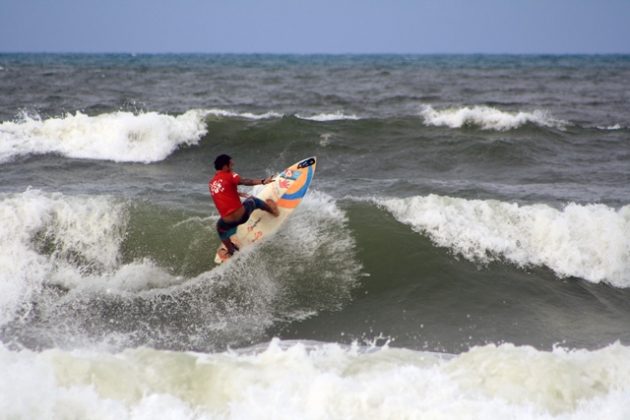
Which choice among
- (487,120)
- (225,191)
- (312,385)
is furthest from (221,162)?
(487,120)

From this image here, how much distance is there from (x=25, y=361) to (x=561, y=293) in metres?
6.39

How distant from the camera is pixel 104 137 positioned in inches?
619

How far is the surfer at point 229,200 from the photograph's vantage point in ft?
26.0

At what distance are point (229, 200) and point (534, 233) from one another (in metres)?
4.49

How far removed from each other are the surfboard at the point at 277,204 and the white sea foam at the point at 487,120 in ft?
33.1

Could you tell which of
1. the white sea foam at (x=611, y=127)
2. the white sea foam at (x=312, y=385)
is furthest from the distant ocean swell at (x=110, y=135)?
the white sea foam at (x=312, y=385)

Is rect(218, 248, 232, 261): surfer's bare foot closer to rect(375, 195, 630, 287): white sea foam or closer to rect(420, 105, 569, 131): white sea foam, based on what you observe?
rect(375, 195, 630, 287): white sea foam

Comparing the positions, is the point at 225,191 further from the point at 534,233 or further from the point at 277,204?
the point at 534,233

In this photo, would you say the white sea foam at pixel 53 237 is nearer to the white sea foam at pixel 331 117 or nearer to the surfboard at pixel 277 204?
the surfboard at pixel 277 204

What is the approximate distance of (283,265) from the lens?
8.57m

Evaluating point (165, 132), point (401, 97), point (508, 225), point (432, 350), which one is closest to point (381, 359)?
point (432, 350)

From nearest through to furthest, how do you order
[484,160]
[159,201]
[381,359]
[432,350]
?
[381,359] < [432,350] < [159,201] < [484,160]

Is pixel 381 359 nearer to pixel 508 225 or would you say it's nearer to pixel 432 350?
pixel 432 350

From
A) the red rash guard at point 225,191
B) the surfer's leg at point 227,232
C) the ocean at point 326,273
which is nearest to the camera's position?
the ocean at point 326,273
